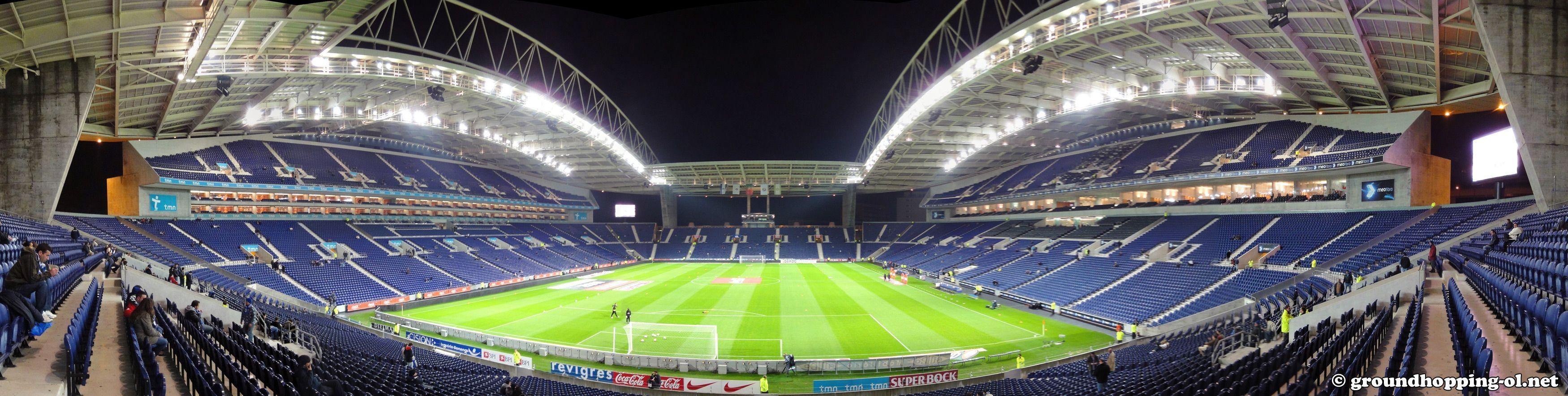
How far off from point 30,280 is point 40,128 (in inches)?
811

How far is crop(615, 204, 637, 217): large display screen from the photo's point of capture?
238ft

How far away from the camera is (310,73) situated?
78.7 ft

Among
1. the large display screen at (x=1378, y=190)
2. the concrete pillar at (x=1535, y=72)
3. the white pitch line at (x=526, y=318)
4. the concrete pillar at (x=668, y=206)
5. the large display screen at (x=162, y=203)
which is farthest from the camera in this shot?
the concrete pillar at (x=668, y=206)

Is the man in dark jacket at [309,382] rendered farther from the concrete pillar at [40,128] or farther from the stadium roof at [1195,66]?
the stadium roof at [1195,66]

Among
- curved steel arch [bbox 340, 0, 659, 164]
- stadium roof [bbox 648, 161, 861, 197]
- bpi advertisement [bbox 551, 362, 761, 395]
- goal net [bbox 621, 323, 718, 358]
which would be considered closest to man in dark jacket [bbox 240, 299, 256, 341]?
bpi advertisement [bbox 551, 362, 761, 395]

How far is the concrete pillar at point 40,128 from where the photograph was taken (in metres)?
19.8

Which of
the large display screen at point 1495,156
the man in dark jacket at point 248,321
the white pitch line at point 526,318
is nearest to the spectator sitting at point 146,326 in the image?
the man in dark jacket at point 248,321

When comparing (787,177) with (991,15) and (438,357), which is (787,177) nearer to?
(991,15)

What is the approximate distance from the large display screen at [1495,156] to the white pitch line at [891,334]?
21.8m

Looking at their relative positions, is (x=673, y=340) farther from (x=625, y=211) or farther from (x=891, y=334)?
(x=625, y=211)

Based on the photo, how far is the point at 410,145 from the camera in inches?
2005

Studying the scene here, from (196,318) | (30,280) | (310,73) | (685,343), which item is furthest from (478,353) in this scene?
(30,280)

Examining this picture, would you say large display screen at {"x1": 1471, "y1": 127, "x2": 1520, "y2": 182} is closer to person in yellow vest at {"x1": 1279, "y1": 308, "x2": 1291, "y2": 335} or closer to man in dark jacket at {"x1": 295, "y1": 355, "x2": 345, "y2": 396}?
person in yellow vest at {"x1": 1279, "y1": 308, "x2": 1291, "y2": 335}

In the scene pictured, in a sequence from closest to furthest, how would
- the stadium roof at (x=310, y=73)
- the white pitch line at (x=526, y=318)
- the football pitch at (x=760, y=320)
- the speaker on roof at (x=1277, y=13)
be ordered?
the stadium roof at (x=310, y=73), the speaker on roof at (x=1277, y=13), the football pitch at (x=760, y=320), the white pitch line at (x=526, y=318)
